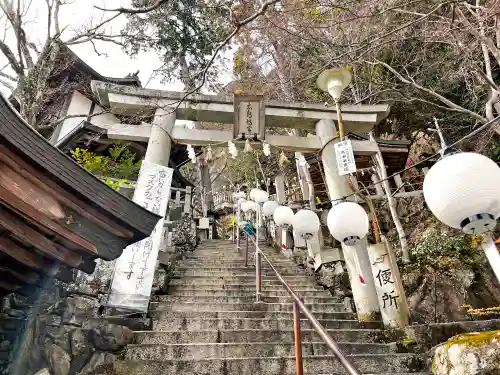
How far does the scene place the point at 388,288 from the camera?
5531mm

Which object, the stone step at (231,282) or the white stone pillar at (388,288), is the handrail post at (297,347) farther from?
the stone step at (231,282)

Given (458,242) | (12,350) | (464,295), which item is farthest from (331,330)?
(458,242)

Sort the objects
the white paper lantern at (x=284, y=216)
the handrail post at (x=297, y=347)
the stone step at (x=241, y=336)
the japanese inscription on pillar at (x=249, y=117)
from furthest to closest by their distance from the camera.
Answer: the japanese inscription on pillar at (x=249, y=117)
the white paper lantern at (x=284, y=216)
the stone step at (x=241, y=336)
the handrail post at (x=297, y=347)

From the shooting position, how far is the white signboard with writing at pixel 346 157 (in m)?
6.09

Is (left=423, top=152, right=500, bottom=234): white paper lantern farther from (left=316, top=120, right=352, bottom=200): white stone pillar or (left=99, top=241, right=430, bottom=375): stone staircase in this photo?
(left=316, top=120, right=352, bottom=200): white stone pillar

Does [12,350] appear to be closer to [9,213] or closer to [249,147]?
[9,213]

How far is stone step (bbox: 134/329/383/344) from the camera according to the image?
15.1ft

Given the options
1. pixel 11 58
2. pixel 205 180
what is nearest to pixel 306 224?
pixel 11 58

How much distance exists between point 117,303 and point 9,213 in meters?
2.86

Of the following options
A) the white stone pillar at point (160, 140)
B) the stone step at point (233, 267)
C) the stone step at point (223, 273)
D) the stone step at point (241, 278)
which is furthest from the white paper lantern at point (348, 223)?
the stone step at point (233, 267)

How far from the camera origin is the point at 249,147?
741 cm

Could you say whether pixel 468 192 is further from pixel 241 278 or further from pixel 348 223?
pixel 241 278

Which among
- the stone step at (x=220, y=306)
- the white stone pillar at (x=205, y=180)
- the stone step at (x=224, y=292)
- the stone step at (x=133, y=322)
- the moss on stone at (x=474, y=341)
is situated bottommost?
the moss on stone at (x=474, y=341)

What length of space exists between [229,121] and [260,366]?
5792 mm
